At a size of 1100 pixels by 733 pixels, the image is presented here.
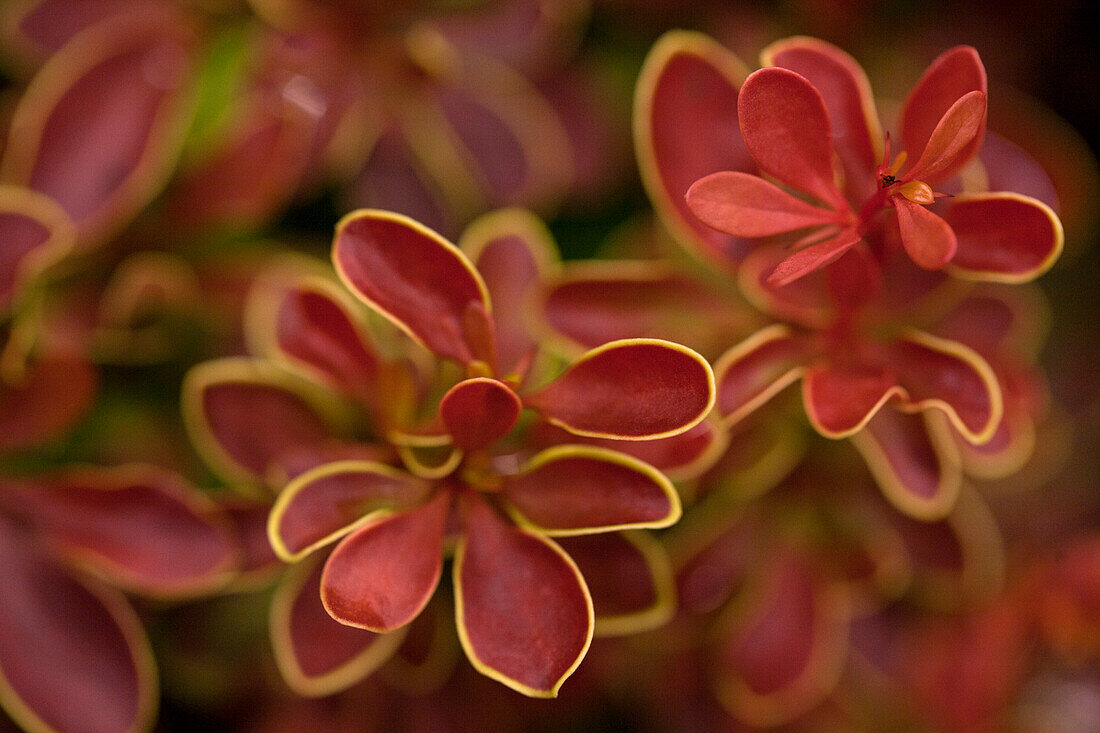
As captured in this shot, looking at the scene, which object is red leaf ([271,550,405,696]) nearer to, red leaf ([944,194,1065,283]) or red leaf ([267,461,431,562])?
red leaf ([267,461,431,562])

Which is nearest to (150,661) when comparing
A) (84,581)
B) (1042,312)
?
(84,581)

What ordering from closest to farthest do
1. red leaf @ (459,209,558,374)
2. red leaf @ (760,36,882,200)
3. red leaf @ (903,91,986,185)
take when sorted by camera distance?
red leaf @ (903,91,986,185)
red leaf @ (760,36,882,200)
red leaf @ (459,209,558,374)

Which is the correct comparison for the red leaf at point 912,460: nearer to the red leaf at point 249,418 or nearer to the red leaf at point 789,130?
the red leaf at point 789,130

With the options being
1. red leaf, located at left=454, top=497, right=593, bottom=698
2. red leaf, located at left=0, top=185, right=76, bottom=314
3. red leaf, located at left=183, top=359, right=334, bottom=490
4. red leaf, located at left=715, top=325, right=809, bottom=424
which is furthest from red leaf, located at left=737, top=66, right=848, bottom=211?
red leaf, located at left=0, top=185, right=76, bottom=314

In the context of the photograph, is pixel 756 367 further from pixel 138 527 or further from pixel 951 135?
pixel 138 527

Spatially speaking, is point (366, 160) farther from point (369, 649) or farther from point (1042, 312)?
point (1042, 312)

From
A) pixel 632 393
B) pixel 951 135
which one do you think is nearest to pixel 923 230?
pixel 951 135

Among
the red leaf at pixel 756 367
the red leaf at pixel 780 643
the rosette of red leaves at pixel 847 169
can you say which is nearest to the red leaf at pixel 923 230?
the rosette of red leaves at pixel 847 169
